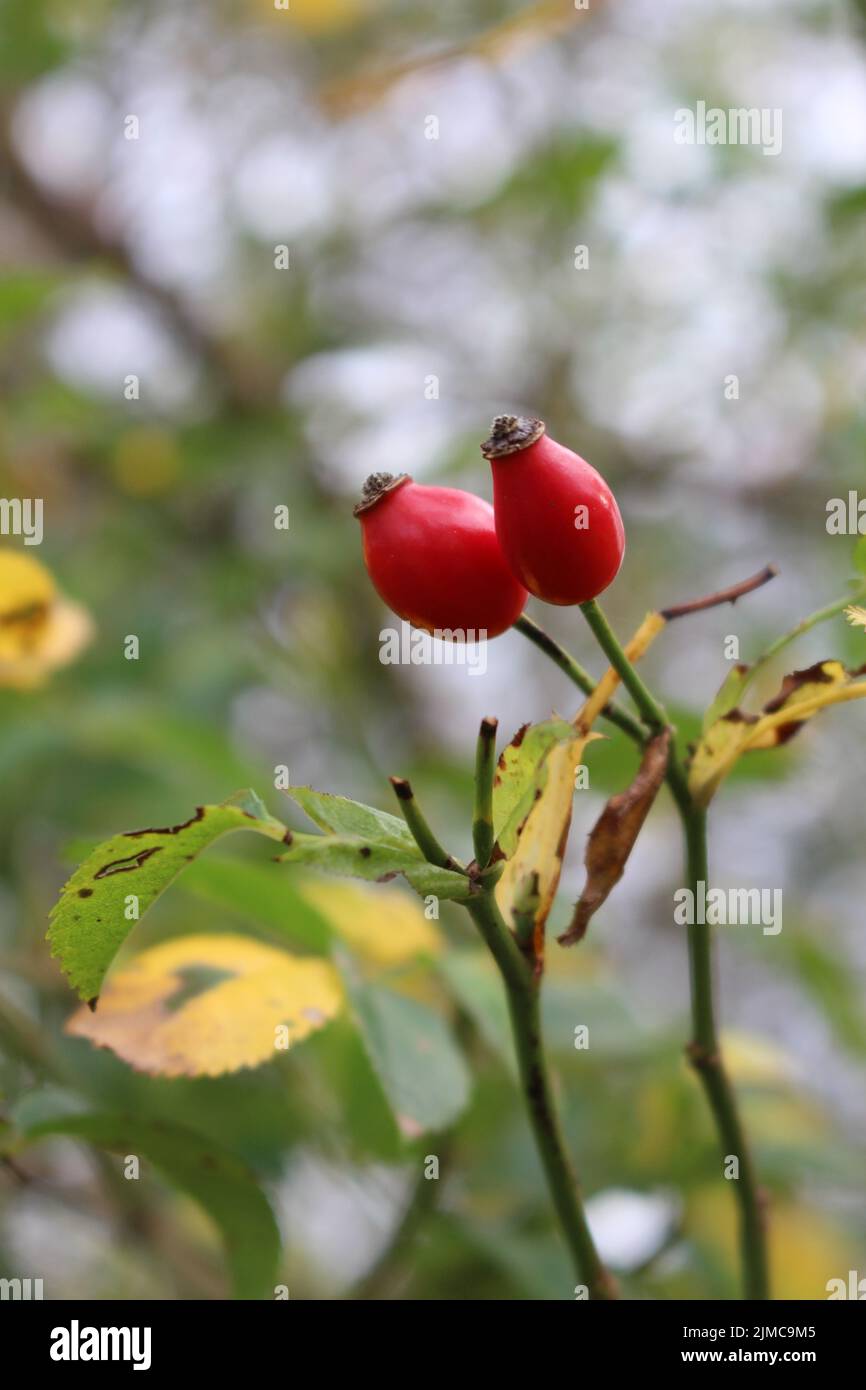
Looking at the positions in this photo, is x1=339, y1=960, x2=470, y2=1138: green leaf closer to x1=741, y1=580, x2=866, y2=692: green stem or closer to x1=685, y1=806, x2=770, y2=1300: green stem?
x1=685, y1=806, x2=770, y2=1300: green stem

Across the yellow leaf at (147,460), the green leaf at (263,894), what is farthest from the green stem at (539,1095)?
the yellow leaf at (147,460)

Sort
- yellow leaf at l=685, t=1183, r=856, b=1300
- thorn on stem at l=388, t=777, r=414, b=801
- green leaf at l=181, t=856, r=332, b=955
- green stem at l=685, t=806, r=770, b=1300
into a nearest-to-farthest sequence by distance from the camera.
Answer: thorn on stem at l=388, t=777, r=414, b=801, green stem at l=685, t=806, r=770, b=1300, green leaf at l=181, t=856, r=332, b=955, yellow leaf at l=685, t=1183, r=856, b=1300

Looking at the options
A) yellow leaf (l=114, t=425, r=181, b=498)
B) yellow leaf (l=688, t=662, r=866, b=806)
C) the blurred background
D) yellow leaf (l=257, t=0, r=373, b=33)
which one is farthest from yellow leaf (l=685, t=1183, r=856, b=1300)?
yellow leaf (l=257, t=0, r=373, b=33)

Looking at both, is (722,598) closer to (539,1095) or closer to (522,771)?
(522,771)

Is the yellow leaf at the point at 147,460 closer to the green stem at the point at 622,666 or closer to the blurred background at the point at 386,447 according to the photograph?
the blurred background at the point at 386,447
